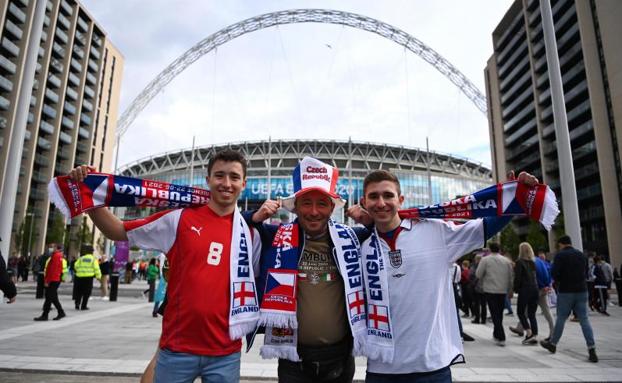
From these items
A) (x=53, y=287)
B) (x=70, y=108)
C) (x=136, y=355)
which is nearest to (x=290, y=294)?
(x=136, y=355)

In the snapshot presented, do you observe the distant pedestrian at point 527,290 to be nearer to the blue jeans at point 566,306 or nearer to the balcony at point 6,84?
the blue jeans at point 566,306

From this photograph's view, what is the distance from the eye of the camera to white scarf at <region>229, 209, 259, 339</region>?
2.61 meters

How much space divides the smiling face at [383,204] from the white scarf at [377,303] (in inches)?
4.8

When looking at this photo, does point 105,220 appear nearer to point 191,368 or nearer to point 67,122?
point 191,368

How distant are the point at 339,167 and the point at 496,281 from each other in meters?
81.5

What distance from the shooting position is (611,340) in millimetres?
9047

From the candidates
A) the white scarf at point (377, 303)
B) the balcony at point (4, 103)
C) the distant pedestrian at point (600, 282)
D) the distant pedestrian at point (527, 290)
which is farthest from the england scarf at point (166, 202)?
the balcony at point (4, 103)

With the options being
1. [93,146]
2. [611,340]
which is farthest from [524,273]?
[93,146]

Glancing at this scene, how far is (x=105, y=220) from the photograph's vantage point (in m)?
2.91

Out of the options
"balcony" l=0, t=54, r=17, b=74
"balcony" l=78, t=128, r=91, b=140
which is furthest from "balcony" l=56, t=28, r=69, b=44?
"balcony" l=78, t=128, r=91, b=140

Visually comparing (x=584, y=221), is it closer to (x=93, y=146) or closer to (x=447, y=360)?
(x=447, y=360)

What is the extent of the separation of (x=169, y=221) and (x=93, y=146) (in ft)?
269

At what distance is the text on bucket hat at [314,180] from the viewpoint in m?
2.93

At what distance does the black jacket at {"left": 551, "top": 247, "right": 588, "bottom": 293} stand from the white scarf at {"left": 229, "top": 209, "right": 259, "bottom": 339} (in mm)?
7271
